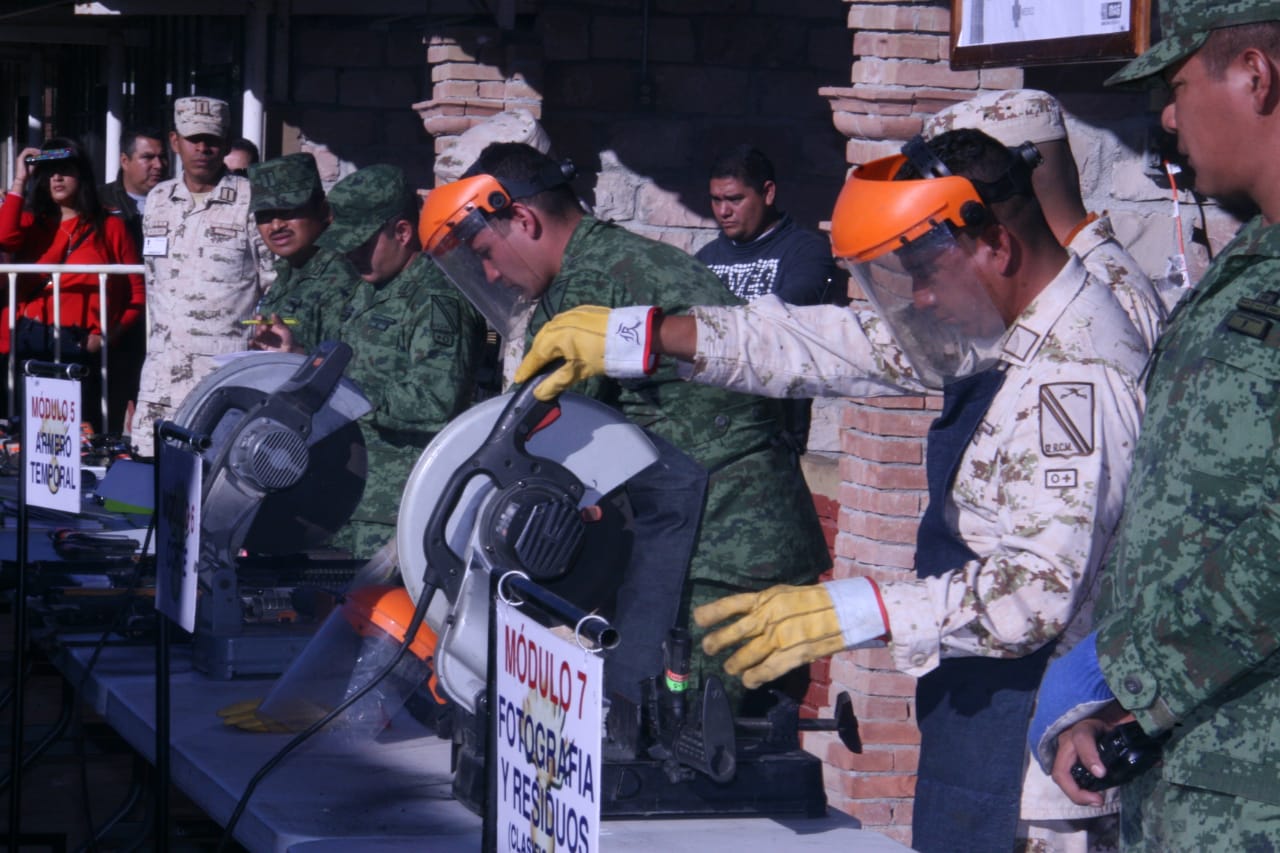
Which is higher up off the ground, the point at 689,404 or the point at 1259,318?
the point at 1259,318

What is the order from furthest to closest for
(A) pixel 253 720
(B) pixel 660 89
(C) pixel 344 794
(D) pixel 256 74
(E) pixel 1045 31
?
(D) pixel 256 74 < (B) pixel 660 89 < (E) pixel 1045 31 < (A) pixel 253 720 < (C) pixel 344 794

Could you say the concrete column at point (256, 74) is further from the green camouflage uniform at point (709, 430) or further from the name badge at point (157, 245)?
the green camouflage uniform at point (709, 430)

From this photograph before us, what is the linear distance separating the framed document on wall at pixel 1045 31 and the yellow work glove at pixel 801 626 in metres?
1.69

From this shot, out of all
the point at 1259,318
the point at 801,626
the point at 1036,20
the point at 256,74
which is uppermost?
the point at 256,74

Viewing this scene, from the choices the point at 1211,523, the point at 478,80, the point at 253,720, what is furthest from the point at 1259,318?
the point at 478,80

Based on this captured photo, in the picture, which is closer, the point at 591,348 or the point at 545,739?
the point at 545,739

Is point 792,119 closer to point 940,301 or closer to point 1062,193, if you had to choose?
point 1062,193

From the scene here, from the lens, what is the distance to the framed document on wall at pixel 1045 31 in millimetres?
3475

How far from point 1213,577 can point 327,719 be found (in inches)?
61.2

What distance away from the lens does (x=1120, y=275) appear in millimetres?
2623

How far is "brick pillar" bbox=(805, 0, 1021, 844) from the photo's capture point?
182 inches

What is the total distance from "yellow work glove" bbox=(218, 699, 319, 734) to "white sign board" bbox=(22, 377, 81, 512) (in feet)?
3.17

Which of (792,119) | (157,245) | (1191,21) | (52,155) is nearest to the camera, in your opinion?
(1191,21)

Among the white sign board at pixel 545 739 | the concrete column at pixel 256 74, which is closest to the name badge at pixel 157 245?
the concrete column at pixel 256 74
